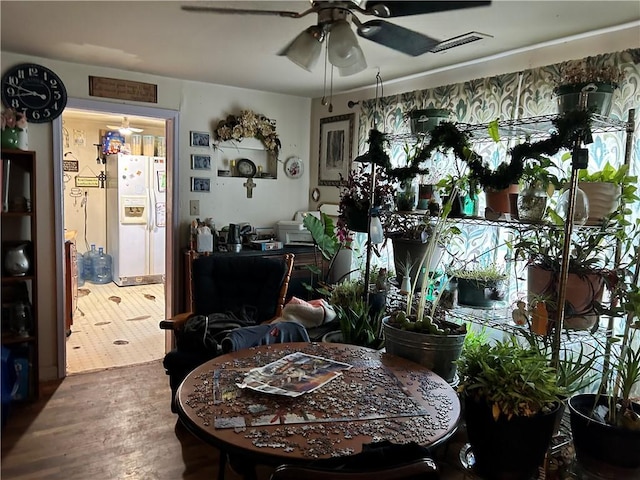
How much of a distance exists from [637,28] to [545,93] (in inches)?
19.2

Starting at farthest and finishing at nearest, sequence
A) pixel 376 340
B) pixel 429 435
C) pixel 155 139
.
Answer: pixel 155 139 < pixel 376 340 < pixel 429 435

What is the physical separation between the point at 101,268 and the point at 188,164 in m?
3.66

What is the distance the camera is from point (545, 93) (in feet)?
8.48

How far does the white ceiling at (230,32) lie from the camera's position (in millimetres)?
2148

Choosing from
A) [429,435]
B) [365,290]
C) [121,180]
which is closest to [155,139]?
[121,180]

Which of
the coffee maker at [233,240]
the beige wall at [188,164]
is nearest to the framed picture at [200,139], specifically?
the beige wall at [188,164]

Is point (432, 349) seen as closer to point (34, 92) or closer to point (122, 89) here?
point (122, 89)

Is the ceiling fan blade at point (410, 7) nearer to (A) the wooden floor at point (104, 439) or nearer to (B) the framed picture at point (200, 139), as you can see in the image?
(A) the wooden floor at point (104, 439)

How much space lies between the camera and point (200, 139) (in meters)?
3.89

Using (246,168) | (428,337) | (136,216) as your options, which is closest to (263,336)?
(428,337)

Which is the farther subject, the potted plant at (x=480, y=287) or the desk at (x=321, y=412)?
the potted plant at (x=480, y=287)

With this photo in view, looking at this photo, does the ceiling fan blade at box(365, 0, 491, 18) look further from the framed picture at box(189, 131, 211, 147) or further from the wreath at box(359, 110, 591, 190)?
the framed picture at box(189, 131, 211, 147)

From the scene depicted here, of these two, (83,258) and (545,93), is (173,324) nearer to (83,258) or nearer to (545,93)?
(545,93)

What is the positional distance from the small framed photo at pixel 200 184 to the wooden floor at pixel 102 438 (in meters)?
1.55
